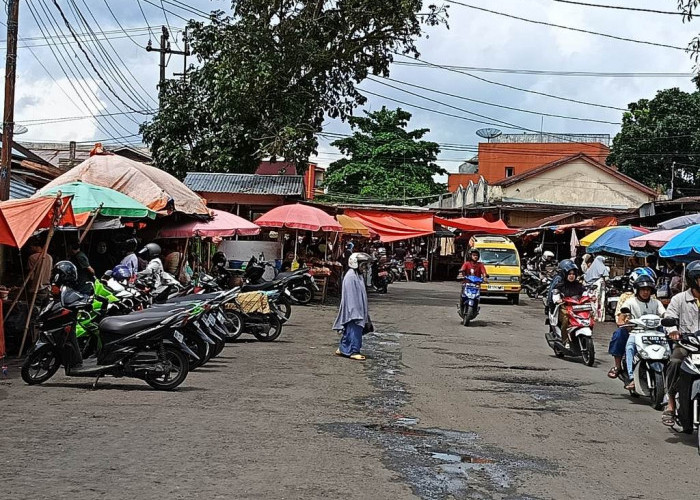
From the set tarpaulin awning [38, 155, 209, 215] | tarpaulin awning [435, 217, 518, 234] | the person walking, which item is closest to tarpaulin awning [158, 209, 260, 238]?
tarpaulin awning [38, 155, 209, 215]

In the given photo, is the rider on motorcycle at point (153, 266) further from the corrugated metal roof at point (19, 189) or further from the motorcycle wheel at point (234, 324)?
the corrugated metal roof at point (19, 189)

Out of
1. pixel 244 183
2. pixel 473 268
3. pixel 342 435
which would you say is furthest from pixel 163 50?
pixel 342 435

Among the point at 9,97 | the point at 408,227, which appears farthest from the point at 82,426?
the point at 408,227

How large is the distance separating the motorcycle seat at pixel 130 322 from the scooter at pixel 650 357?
5464 mm

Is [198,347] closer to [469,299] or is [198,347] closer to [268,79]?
[469,299]

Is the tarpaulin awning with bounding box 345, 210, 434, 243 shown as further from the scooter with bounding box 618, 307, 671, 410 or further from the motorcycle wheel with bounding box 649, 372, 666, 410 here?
the motorcycle wheel with bounding box 649, 372, 666, 410

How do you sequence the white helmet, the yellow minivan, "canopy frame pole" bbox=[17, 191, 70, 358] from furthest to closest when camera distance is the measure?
the yellow minivan → the white helmet → "canopy frame pole" bbox=[17, 191, 70, 358]

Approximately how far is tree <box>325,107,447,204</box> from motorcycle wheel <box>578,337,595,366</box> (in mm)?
44911

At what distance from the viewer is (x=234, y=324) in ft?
54.1

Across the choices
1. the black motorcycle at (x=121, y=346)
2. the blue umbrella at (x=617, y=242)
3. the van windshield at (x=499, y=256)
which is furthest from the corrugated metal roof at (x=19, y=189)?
the van windshield at (x=499, y=256)

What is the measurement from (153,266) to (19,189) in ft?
19.2

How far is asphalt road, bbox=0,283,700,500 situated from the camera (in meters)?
6.40

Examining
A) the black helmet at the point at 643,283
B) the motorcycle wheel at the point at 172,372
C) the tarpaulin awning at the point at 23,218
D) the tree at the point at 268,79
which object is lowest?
the motorcycle wheel at the point at 172,372

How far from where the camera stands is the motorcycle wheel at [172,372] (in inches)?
421
